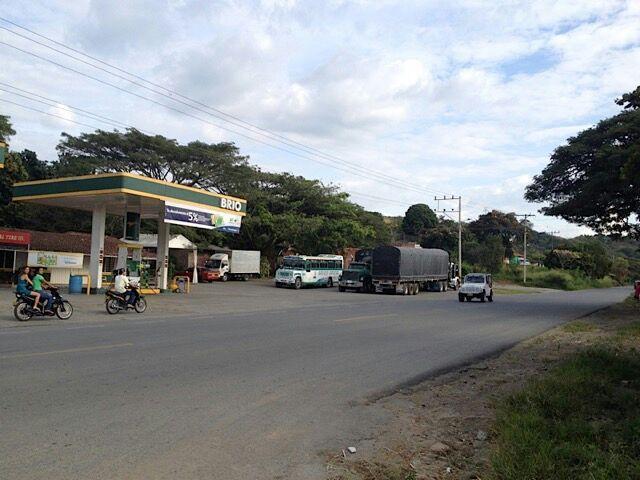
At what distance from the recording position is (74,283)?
28406mm

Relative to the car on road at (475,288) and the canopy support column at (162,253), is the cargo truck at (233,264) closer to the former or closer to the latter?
the canopy support column at (162,253)

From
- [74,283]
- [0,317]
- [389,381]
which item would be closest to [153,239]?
[74,283]

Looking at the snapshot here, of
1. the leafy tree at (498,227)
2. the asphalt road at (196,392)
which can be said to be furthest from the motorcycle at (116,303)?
the leafy tree at (498,227)

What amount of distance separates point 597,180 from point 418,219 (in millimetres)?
81056

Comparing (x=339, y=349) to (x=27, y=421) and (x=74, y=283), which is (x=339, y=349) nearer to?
(x=27, y=421)

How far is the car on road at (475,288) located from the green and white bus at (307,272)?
14.2 m

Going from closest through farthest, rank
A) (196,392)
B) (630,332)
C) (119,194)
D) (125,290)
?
(196,392), (630,332), (125,290), (119,194)

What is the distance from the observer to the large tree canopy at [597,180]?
24.1 metres

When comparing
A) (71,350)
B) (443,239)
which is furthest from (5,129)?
(443,239)

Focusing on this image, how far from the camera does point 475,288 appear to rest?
112ft

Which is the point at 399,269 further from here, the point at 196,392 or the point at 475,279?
the point at 196,392

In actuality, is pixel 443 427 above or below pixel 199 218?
below

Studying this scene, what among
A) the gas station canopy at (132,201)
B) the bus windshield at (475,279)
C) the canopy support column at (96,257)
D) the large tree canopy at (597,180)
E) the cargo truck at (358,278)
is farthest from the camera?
the cargo truck at (358,278)

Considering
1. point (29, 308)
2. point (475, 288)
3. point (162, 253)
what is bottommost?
point (29, 308)
